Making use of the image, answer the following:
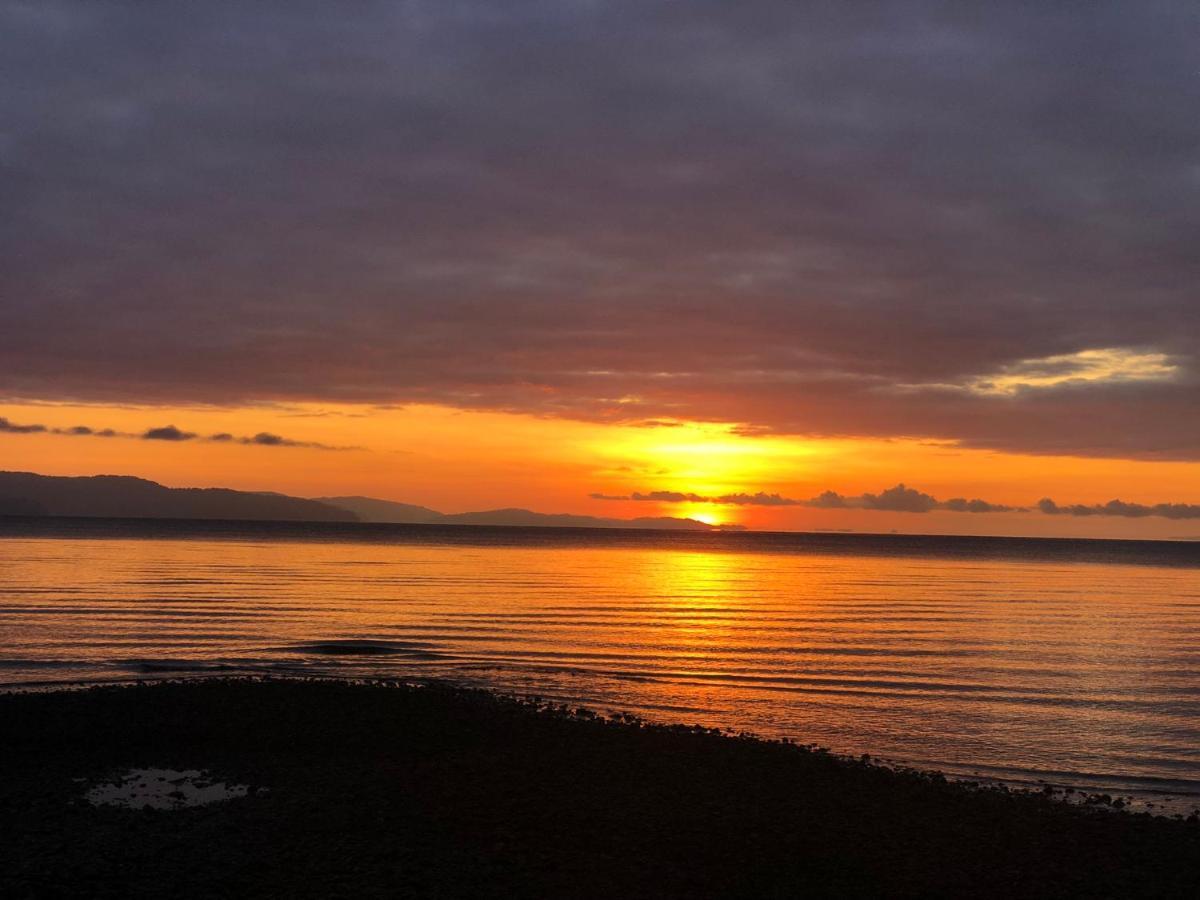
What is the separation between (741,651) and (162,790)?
29.5 m

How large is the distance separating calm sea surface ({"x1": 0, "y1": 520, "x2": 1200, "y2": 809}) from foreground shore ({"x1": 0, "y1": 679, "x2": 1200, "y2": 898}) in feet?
16.6

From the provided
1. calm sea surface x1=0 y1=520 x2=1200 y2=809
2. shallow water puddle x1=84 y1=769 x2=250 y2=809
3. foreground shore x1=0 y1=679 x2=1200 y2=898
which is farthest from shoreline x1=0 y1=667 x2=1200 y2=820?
shallow water puddle x1=84 y1=769 x2=250 y2=809

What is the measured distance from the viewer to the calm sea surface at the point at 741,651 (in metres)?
27.4

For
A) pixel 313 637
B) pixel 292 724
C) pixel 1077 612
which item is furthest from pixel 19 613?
pixel 1077 612

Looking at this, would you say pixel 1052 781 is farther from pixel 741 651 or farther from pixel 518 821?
pixel 741 651

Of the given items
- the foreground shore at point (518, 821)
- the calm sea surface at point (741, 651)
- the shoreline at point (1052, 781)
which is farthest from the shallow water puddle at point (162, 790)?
the calm sea surface at point (741, 651)

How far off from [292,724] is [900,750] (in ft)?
50.6

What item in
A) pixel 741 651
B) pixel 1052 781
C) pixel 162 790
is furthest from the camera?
pixel 741 651

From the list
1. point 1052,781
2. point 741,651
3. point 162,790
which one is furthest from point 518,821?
point 741,651

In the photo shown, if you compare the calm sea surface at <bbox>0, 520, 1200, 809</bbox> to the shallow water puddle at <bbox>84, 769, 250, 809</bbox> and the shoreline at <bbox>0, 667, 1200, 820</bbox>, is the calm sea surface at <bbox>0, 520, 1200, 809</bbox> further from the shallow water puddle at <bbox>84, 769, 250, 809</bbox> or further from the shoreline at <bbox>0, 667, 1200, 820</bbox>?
the shallow water puddle at <bbox>84, 769, 250, 809</bbox>

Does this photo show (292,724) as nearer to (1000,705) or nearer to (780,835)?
(780,835)

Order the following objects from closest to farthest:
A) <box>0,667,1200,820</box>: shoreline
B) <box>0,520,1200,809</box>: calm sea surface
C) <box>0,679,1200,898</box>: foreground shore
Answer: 1. <box>0,679,1200,898</box>: foreground shore
2. <box>0,667,1200,820</box>: shoreline
3. <box>0,520,1200,809</box>: calm sea surface

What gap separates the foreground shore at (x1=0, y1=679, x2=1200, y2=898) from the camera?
14.6m

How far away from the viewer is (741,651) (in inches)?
1750
